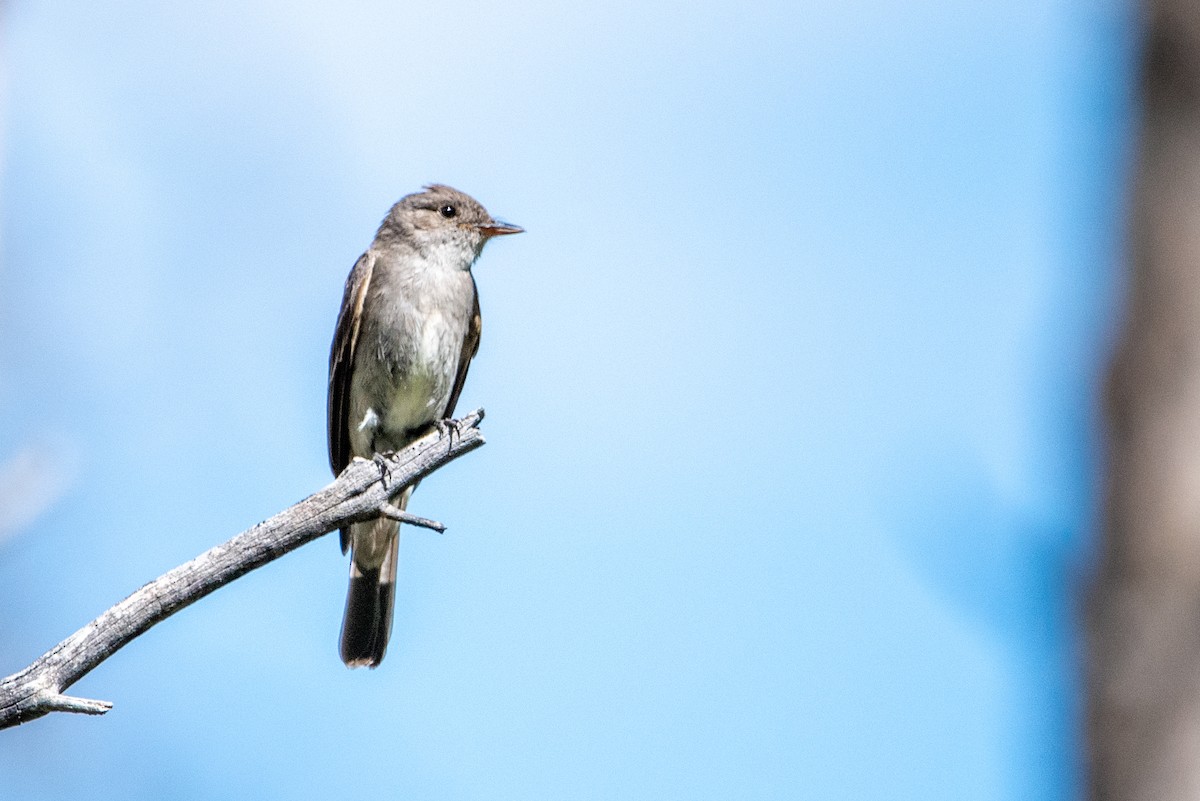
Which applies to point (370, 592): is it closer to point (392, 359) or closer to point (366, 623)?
point (366, 623)

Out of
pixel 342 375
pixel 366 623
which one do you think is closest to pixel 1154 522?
pixel 366 623

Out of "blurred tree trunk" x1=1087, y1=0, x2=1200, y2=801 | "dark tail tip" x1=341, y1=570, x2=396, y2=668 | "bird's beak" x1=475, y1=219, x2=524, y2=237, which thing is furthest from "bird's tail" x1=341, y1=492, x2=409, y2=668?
"blurred tree trunk" x1=1087, y1=0, x2=1200, y2=801

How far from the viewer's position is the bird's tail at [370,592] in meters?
6.52

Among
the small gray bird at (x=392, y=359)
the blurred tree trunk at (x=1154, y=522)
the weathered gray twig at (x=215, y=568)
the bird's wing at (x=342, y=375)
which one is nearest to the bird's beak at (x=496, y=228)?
the small gray bird at (x=392, y=359)

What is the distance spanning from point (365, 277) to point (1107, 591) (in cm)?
533

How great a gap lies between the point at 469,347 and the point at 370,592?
132 cm

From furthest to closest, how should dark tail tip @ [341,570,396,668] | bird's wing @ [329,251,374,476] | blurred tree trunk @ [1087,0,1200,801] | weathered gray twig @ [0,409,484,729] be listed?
bird's wing @ [329,251,374,476], dark tail tip @ [341,570,396,668], weathered gray twig @ [0,409,484,729], blurred tree trunk @ [1087,0,1200,801]

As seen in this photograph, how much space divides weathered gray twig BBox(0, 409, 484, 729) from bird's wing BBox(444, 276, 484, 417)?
2516 mm

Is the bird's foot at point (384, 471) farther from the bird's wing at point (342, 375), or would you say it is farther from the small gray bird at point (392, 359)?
the bird's wing at point (342, 375)

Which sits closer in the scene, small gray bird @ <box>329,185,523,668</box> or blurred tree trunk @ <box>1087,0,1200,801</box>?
blurred tree trunk @ <box>1087,0,1200,801</box>

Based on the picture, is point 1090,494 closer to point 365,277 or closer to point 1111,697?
point 1111,697

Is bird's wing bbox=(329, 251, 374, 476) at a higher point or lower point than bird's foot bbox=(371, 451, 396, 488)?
Result: higher

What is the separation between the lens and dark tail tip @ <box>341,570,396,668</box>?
650 centimetres

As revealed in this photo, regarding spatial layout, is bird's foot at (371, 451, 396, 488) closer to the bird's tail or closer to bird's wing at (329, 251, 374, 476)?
the bird's tail
